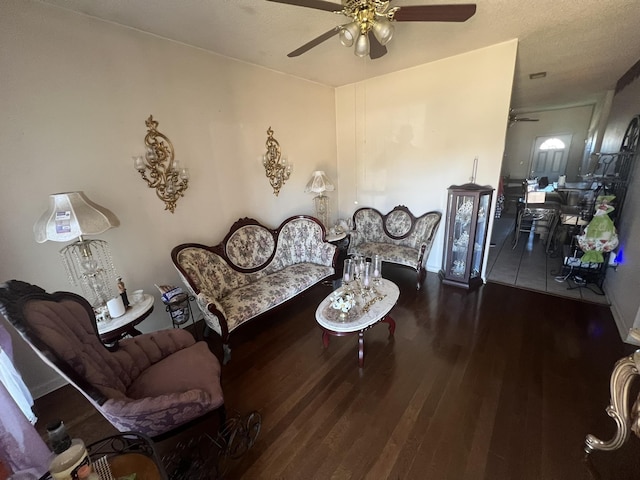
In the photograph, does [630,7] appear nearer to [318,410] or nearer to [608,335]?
[608,335]

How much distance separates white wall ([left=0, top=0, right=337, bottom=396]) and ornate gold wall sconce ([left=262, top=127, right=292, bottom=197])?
11 centimetres

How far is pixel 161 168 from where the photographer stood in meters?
2.38

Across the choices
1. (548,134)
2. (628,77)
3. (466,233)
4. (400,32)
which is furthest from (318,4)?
(548,134)

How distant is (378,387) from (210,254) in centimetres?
198

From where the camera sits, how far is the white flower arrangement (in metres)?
2.10

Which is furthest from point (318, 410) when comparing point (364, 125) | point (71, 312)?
point (364, 125)

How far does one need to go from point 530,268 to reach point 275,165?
12.7ft

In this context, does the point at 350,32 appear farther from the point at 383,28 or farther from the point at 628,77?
the point at 628,77

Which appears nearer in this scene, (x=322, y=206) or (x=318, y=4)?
(x=318, y=4)

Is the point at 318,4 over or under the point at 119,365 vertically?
over

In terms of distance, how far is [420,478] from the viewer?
135 cm

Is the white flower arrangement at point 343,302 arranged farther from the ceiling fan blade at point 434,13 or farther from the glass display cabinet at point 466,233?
the ceiling fan blade at point 434,13

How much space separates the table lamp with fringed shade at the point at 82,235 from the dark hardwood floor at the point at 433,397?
0.87m

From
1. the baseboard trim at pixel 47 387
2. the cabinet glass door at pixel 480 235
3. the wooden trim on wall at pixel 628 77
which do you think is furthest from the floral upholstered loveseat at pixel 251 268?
the wooden trim on wall at pixel 628 77
